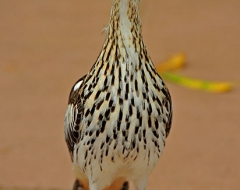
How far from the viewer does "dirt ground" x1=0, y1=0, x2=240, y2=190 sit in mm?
4980

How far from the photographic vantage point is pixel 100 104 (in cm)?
300

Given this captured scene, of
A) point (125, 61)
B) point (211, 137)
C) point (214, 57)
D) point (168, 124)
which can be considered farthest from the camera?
point (214, 57)

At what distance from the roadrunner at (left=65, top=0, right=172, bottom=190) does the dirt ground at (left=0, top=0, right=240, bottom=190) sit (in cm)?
172

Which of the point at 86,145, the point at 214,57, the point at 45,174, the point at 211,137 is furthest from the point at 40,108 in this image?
the point at 86,145

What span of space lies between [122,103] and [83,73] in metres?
3.63

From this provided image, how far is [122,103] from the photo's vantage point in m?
2.97

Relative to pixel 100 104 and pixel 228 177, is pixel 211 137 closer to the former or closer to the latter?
pixel 228 177

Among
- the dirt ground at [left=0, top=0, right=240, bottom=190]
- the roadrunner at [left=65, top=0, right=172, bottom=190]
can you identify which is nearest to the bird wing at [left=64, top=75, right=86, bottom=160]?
the roadrunner at [left=65, top=0, right=172, bottom=190]

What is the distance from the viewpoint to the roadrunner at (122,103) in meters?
2.97

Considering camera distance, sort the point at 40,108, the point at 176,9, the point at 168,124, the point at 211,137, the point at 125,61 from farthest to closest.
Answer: the point at 176,9 → the point at 40,108 → the point at 211,137 → the point at 168,124 → the point at 125,61

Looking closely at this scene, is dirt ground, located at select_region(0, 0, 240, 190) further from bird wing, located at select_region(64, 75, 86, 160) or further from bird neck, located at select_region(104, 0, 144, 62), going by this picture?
bird neck, located at select_region(104, 0, 144, 62)

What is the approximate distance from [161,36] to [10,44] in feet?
5.49

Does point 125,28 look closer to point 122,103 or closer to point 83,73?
point 122,103

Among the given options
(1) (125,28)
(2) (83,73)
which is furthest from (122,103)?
(2) (83,73)
